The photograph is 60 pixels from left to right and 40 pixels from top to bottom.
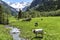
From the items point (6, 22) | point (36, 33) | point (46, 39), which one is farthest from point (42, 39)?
point (6, 22)

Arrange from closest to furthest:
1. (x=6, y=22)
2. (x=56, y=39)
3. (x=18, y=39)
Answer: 1. (x=56, y=39)
2. (x=18, y=39)
3. (x=6, y=22)

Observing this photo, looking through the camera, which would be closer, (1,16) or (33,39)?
(33,39)

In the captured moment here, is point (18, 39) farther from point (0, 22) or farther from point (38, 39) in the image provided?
point (0, 22)

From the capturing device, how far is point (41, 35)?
37250 millimetres

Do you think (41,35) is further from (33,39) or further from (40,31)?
(33,39)

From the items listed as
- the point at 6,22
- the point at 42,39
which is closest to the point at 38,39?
the point at 42,39

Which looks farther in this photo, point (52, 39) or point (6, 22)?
point (6, 22)

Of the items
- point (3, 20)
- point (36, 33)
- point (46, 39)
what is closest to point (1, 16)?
point (3, 20)

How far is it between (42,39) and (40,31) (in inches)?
188

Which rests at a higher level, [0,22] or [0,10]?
[0,10]

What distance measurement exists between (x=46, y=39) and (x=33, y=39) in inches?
120

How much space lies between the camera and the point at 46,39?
31.8m

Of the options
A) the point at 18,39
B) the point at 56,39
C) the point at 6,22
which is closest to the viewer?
the point at 56,39

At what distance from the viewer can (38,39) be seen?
33.3m
